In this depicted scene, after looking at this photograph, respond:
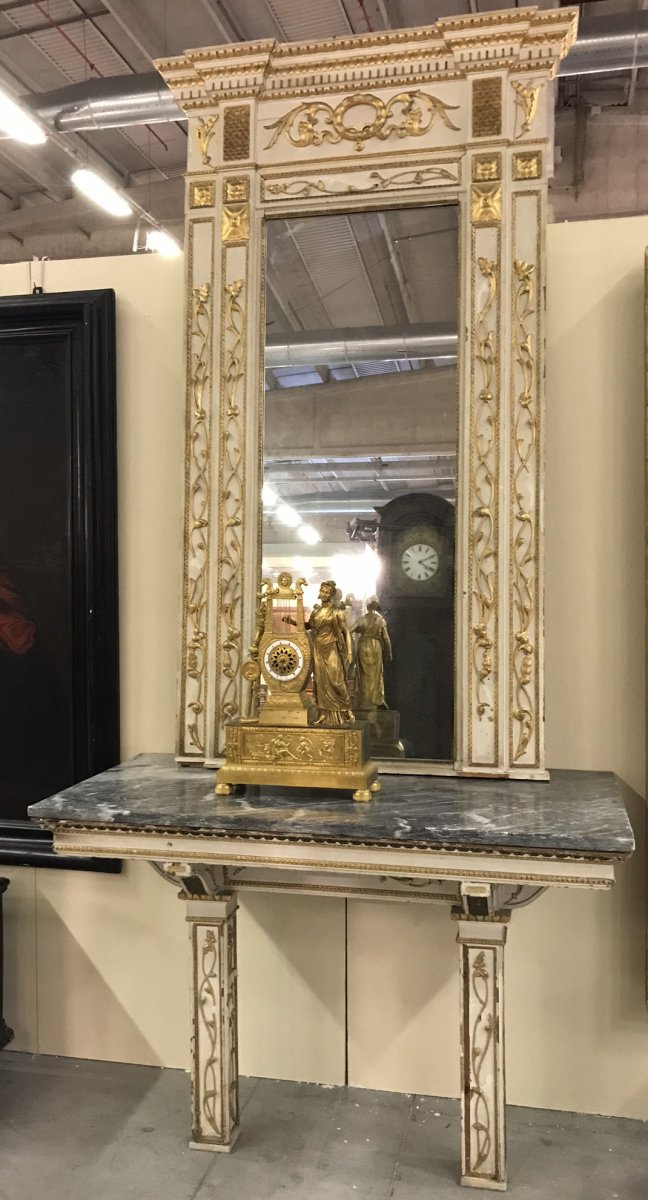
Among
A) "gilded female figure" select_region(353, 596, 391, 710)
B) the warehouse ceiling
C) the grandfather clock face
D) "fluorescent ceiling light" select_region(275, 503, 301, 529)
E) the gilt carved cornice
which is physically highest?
the warehouse ceiling

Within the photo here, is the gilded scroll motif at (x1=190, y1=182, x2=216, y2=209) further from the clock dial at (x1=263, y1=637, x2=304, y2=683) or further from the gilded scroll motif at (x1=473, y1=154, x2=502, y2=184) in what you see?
the clock dial at (x1=263, y1=637, x2=304, y2=683)

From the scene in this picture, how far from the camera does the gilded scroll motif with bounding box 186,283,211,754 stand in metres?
3.07

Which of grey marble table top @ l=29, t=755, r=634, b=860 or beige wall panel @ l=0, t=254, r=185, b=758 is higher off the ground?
beige wall panel @ l=0, t=254, r=185, b=758

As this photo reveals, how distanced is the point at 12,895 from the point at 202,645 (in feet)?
4.19

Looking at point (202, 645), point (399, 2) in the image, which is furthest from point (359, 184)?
point (399, 2)

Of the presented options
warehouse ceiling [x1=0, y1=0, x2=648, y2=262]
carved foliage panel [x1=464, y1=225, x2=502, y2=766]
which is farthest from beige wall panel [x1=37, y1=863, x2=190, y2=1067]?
warehouse ceiling [x1=0, y1=0, x2=648, y2=262]

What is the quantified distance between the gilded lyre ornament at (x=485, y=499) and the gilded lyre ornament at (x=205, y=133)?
98 centimetres

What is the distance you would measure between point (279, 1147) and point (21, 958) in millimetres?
1209

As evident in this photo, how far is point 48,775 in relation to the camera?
3375 mm

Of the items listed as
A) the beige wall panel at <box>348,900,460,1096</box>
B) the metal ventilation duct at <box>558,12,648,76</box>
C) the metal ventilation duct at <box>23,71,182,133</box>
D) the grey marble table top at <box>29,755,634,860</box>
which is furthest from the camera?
the metal ventilation duct at <box>23,71,182,133</box>

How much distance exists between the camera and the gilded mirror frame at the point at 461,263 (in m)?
2.84

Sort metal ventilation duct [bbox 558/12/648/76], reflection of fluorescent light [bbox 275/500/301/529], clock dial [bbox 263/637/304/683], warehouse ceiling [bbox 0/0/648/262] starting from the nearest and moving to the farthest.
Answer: clock dial [bbox 263/637/304/683] < reflection of fluorescent light [bbox 275/500/301/529] < metal ventilation duct [bbox 558/12/648/76] < warehouse ceiling [bbox 0/0/648/262]

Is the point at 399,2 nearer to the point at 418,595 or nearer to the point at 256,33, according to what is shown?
the point at 256,33

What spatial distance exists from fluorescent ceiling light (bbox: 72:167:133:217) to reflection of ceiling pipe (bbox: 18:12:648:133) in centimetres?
24
